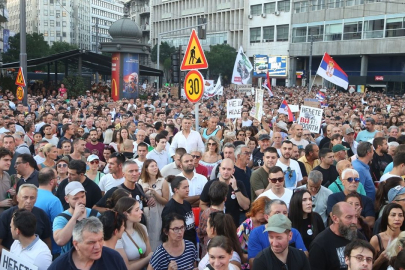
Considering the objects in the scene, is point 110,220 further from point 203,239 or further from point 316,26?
point 316,26

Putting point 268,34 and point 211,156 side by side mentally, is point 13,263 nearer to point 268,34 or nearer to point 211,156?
point 211,156

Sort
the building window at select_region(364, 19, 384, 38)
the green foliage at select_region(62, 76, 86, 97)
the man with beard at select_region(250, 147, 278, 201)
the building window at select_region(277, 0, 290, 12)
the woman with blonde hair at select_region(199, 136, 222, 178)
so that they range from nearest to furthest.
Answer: the man with beard at select_region(250, 147, 278, 201), the woman with blonde hair at select_region(199, 136, 222, 178), the green foliage at select_region(62, 76, 86, 97), the building window at select_region(364, 19, 384, 38), the building window at select_region(277, 0, 290, 12)

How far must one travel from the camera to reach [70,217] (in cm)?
512

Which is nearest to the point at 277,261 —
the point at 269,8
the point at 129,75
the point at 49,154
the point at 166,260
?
the point at 166,260

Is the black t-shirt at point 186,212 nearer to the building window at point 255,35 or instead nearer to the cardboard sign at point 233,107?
the cardboard sign at point 233,107

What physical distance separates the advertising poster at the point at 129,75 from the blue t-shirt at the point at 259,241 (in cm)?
2499

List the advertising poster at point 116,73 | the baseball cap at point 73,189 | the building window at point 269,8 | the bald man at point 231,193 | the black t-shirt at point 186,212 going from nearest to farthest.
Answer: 1. the baseball cap at point 73,189
2. the black t-shirt at point 186,212
3. the bald man at point 231,193
4. the advertising poster at point 116,73
5. the building window at point 269,8

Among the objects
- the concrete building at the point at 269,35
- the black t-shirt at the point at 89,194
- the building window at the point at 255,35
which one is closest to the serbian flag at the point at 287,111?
the black t-shirt at the point at 89,194

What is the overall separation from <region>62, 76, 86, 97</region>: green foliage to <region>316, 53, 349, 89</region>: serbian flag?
16.2 m

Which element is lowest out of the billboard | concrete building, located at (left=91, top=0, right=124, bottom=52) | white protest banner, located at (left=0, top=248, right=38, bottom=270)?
white protest banner, located at (left=0, top=248, right=38, bottom=270)

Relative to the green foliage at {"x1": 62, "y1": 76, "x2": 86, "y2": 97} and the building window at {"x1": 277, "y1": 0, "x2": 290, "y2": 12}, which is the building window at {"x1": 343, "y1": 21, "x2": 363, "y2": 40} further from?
the green foliage at {"x1": 62, "y1": 76, "x2": 86, "y2": 97}

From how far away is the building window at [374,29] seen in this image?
51.7 m

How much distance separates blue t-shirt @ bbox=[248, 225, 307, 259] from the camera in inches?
190

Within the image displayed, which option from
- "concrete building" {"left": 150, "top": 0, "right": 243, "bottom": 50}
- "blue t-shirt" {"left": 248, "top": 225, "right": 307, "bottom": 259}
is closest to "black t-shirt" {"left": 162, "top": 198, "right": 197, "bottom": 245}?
"blue t-shirt" {"left": 248, "top": 225, "right": 307, "bottom": 259}
